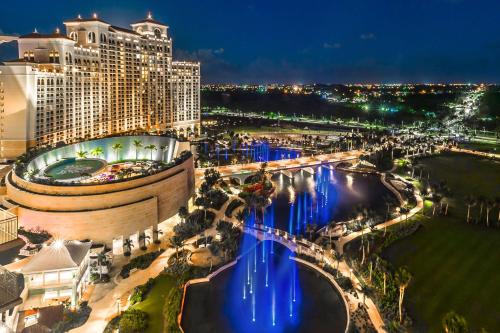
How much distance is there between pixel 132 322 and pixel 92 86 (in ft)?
197

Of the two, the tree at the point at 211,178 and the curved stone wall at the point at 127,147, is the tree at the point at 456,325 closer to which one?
the tree at the point at 211,178

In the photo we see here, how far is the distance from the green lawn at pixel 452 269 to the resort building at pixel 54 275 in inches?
972

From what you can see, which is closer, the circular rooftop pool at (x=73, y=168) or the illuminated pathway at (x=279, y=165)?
the circular rooftop pool at (x=73, y=168)

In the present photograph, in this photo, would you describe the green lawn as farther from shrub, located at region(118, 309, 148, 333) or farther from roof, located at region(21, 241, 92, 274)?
roof, located at region(21, 241, 92, 274)

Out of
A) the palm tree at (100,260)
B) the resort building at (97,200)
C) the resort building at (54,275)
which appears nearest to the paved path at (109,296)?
the resort building at (54,275)

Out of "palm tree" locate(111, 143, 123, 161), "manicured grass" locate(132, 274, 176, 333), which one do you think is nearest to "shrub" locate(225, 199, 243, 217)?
"manicured grass" locate(132, 274, 176, 333)

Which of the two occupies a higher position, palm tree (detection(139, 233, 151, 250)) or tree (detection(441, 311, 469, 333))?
tree (detection(441, 311, 469, 333))

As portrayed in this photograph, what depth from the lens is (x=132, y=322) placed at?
2556 centimetres

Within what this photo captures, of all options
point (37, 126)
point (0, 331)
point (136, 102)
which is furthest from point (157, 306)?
point (136, 102)

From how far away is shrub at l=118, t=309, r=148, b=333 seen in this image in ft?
83.2

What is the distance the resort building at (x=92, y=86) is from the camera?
61312 mm

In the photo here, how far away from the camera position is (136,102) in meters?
87.1

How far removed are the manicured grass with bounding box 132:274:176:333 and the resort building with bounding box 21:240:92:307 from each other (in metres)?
4.80

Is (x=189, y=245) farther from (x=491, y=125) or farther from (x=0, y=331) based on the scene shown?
(x=491, y=125)
